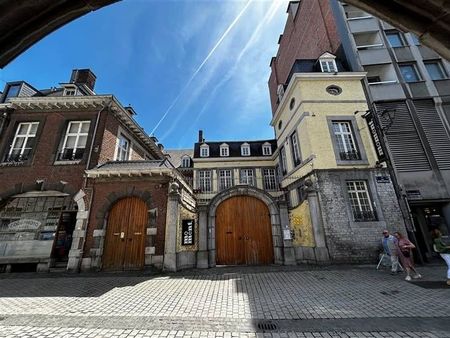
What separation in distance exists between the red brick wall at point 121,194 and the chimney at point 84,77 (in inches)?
359

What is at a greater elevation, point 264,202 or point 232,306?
point 264,202

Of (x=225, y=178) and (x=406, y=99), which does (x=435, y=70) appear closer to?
(x=406, y=99)

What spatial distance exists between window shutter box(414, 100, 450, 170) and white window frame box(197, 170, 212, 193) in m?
16.8

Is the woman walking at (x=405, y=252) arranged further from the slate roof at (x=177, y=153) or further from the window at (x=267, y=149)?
the slate roof at (x=177, y=153)

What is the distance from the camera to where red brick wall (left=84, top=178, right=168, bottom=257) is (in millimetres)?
9688

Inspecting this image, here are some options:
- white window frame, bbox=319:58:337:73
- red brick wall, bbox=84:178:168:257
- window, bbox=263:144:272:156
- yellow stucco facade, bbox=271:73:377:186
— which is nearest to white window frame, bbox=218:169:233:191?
window, bbox=263:144:272:156

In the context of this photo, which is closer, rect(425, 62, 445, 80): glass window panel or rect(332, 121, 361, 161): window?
rect(332, 121, 361, 161): window

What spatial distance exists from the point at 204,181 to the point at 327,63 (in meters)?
Result: 14.7

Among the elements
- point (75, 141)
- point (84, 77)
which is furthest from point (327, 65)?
point (84, 77)

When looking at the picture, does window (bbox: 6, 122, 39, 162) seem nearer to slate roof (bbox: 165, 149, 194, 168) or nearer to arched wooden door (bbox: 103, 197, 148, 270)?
arched wooden door (bbox: 103, 197, 148, 270)

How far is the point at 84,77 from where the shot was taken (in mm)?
15305

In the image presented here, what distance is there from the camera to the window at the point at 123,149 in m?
13.3

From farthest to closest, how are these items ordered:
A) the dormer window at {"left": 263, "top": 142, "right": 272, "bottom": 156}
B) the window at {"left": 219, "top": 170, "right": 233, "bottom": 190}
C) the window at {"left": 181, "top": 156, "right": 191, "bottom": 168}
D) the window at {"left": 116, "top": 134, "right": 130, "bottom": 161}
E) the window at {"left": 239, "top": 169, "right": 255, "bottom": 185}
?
the window at {"left": 181, "top": 156, "right": 191, "bottom": 168}
the dormer window at {"left": 263, "top": 142, "right": 272, "bottom": 156}
the window at {"left": 239, "top": 169, "right": 255, "bottom": 185}
the window at {"left": 219, "top": 170, "right": 233, "bottom": 190}
the window at {"left": 116, "top": 134, "right": 130, "bottom": 161}

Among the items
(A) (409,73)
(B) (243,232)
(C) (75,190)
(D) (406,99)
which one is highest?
(A) (409,73)
